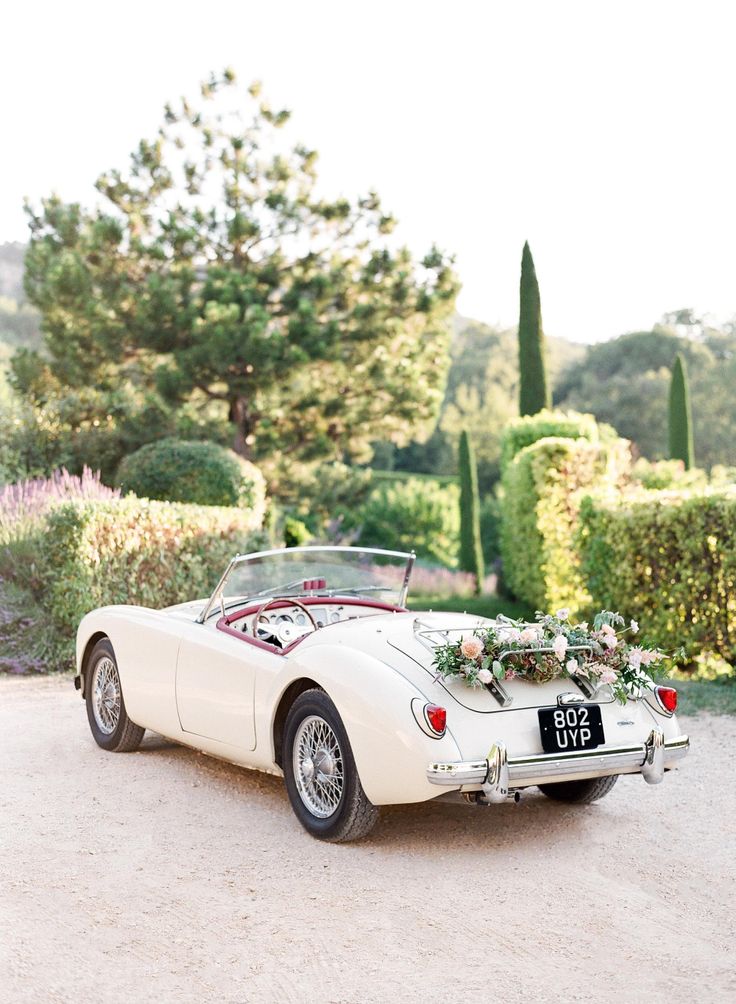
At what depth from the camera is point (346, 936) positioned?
3.87 meters

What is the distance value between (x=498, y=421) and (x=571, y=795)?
40369 mm

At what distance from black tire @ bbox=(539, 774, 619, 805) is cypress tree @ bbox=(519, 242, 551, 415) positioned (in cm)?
1900

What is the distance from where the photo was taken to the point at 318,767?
16.5ft

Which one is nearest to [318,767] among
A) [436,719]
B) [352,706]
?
[352,706]

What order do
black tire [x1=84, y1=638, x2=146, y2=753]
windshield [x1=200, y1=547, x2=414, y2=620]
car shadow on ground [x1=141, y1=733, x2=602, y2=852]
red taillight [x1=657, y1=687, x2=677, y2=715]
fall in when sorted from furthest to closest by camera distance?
1. black tire [x1=84, y1=638, x2=146, y2=753]
2. windshield [x1=200, y1=547, x2=414, y2=620]
3. red taillight [x1=657, y1=687, x2=677, y2=715]
4. car shadow on ground [x1=141, y1=733, x2=602, y2=852]

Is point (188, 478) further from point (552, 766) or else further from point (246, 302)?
point (552, 766)

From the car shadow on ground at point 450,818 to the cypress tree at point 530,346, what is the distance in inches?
747

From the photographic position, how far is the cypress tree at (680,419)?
29969mm

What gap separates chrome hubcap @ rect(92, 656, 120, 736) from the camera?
6777 millimetres

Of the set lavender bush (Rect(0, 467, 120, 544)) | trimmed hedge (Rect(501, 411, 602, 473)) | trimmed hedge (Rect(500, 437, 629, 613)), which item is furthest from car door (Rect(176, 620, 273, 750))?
trimmed hedge (Rect(501, 411, 602, 473))

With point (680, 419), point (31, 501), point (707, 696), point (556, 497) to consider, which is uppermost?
point (680, 419)

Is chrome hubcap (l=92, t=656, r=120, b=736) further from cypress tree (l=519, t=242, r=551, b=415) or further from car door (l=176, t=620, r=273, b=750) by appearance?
cypress tree (l=519, t=242, r=551, b=415)

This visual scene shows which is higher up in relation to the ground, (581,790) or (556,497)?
(556,497)

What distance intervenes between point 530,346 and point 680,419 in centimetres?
699
